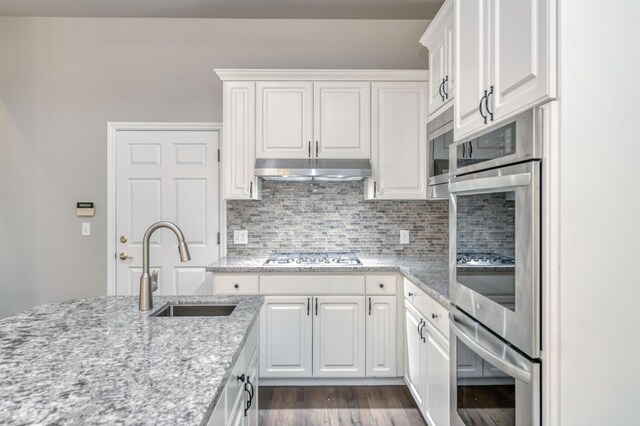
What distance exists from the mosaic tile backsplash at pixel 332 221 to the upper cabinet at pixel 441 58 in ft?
3.03

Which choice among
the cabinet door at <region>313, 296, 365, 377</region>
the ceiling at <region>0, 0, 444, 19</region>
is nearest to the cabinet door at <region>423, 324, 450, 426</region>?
the cabinet door at <region>313, 296, 365, 377</region>

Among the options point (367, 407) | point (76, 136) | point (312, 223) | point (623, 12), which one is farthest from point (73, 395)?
point (76, 136)

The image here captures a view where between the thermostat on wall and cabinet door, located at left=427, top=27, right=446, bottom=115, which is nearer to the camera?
cabinet door, located at left=427, top=27, right=446, bottom=115

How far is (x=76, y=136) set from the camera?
322 cm

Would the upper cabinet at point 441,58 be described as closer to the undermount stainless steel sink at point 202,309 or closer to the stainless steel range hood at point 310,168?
the stainless steel range hood at point 310,168

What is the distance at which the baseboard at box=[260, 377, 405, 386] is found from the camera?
105 inches

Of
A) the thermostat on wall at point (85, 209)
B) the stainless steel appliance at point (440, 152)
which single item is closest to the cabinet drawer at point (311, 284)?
the stainless steel appliance at point (440, 152)

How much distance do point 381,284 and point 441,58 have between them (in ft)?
5.19

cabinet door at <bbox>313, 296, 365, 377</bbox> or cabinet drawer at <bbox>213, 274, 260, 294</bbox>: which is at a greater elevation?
cabinet drawer at <bbox>213, 274, 260, 294</bbox>

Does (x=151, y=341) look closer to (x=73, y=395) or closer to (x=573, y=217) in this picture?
(x=73, y=395)

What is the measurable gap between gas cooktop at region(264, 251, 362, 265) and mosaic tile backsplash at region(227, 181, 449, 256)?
0.06 meters

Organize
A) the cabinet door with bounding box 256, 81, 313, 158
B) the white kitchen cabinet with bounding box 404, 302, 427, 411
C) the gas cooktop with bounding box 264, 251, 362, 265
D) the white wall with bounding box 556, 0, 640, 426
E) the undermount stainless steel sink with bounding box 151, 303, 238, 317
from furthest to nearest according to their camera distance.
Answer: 1. the cabinet door with bounding box 256, 81, 313, 158
2. the gas cooktop with bounding box 264, 251, 362, 265
3. the white kitchen cabinet with bounding box 404, 302, 427, 411
4. the undermount stainless steel sink with bounding box 151, 303, 238, 317
5. the white wall with bounding box 556, 0, 640, 426

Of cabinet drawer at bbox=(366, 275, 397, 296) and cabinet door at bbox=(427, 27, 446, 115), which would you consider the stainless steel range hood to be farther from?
cabinet drawer at bbox=(366, 275, 397, 296)

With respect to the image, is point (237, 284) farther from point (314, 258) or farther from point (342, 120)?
point (342, 120)
